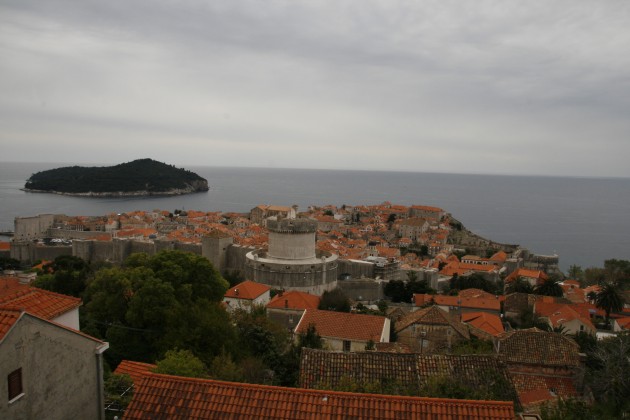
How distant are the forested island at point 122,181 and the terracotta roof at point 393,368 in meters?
116

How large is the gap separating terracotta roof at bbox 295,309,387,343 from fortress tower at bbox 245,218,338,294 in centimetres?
942

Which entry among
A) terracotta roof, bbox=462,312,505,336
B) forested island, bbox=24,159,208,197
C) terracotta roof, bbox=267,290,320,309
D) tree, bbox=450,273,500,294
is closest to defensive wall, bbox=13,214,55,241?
terracotta roof, bbox=267,290,320,309

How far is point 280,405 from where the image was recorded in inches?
185

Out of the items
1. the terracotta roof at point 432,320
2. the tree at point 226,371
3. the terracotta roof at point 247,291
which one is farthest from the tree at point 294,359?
the terracotta roof at point 247,291

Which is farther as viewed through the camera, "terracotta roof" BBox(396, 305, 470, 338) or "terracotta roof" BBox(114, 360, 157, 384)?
"terracotta roof" BBox(396, 305, 470, 338)

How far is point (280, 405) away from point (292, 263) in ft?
61.4

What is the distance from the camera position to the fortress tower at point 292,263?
2316cm

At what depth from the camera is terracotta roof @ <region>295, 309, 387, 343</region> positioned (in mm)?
12672

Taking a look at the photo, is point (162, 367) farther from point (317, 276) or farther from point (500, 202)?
point (500, 202)

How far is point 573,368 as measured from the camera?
12.1 m

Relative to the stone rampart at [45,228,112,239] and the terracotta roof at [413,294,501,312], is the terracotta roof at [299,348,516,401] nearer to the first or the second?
the terracotta roof at [413,294,501,312]

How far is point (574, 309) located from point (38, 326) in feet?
68.6

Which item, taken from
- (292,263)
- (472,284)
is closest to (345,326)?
(292,263)

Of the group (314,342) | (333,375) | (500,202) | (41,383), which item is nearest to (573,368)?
(314,342)
